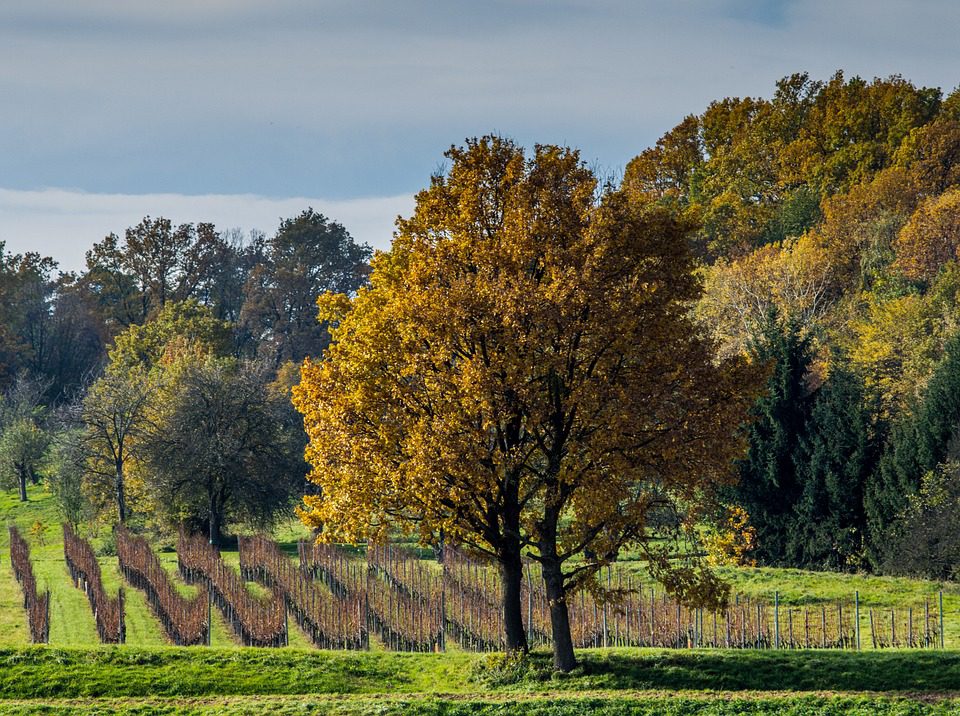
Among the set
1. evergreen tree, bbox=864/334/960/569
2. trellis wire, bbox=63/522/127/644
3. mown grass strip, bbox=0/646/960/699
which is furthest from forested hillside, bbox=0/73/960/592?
trellis wire, bbox=63/522/127/644

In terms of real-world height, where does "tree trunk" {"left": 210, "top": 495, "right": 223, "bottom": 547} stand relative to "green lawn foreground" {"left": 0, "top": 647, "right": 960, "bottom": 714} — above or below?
above

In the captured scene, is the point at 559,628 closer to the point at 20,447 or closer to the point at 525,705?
the point at 525,705

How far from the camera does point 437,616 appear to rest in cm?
2520

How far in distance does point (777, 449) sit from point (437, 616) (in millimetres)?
17153

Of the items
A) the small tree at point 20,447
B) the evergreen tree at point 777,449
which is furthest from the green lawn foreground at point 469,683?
the small tree at point 20,447

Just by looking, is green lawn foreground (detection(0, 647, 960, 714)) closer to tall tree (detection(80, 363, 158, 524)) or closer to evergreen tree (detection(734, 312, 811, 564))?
evergreen tree (detection(734, 312, 811, 564))

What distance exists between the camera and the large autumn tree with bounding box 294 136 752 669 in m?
16.9

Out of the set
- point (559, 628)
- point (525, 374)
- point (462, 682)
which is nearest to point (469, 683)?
point (462, 682)

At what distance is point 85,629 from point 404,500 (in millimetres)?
13646

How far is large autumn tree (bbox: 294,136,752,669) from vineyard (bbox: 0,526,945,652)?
103 inches

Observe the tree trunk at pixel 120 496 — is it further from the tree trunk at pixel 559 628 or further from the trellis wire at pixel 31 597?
the tree trunk at pixel 559 628

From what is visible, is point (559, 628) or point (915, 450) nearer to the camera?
point (559, 628)

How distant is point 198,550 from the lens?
34469 mm

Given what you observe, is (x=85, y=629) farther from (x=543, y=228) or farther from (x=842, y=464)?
(x=842, y=464)
